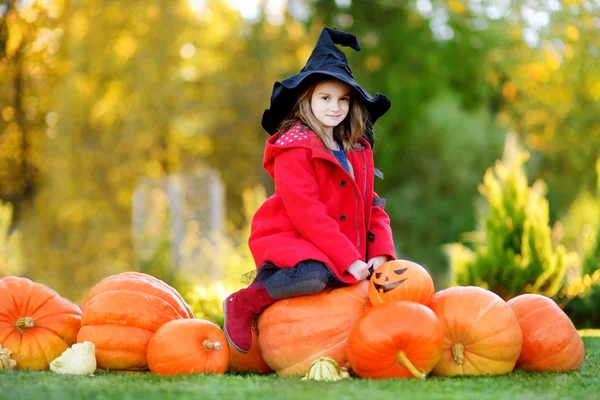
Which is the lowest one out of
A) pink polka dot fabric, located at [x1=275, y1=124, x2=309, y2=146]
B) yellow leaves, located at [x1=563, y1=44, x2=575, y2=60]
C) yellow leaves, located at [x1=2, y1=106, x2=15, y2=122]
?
pink polka dot fabric, located at [x1=275, y1=124, x2=309, y2=146]

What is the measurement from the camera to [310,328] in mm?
3809

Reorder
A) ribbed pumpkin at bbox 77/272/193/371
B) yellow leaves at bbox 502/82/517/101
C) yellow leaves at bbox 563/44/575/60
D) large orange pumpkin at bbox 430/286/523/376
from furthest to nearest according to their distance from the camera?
yellow leaves at bbox 502/82/517/101 → yellow leaves at bbox 563/44/575/60 → ribbed pumpkin at bbox 77/272/193/371 → large orange pumpkin at bbox 430/286/523/376

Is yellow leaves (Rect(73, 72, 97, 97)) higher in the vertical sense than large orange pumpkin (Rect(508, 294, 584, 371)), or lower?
higher

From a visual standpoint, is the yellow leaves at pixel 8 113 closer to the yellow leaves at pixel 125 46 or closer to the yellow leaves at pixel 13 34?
the yellow leaves at pixel 13 34

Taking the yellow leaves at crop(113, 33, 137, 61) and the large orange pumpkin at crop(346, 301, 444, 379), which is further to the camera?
the yellow leaves at crop(113, 33, 137, 61)

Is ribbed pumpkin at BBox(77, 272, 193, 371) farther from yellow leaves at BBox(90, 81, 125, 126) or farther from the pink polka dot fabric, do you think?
yellow leaves at BBox(90, 81, 125, 126)

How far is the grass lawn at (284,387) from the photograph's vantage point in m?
2.95

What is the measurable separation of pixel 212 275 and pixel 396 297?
7.45m

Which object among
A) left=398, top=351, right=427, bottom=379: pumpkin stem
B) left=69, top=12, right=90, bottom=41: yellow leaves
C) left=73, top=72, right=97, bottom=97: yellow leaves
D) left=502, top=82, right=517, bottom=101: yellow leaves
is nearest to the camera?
left=398, top=351, right=427, bottom=379: pumpkin stem

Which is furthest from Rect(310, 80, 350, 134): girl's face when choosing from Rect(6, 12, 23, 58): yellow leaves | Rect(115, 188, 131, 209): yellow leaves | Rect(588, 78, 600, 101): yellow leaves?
Rect(115, 188, 131, 209): yellow leaves

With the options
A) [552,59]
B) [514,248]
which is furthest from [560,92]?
[514,248]

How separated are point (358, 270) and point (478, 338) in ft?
2.21

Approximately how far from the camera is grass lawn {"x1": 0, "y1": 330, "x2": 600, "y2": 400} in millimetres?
2953

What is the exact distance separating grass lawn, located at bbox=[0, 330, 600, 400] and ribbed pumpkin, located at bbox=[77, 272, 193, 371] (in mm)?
211
